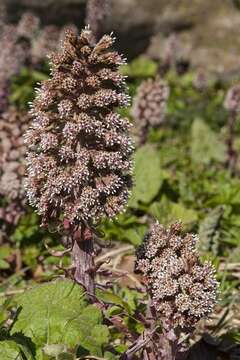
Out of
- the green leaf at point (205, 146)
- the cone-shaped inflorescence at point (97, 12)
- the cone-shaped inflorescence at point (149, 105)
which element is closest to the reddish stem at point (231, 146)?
the green leaf at point (205, 146)

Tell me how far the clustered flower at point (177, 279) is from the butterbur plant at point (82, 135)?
333 millimetres

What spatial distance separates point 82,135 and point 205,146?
5.14 metres

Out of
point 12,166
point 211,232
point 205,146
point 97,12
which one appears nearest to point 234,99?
point 205,146

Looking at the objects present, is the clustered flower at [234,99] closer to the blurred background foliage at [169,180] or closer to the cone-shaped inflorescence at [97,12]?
the blurred background foliage at [169,180]

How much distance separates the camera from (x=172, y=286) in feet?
11.7

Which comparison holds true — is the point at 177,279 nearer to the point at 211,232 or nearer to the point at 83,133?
the point at 83,133

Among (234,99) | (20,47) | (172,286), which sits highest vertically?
(20,47)

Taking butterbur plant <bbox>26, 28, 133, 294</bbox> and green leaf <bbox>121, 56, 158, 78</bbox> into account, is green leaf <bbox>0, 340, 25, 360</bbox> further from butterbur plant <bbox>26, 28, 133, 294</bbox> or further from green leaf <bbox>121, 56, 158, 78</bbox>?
green leaf <bbox>121, 56, 158, 78</bbox>

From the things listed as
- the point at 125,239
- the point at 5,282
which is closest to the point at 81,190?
the point at 5,282

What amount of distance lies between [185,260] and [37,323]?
0.82m

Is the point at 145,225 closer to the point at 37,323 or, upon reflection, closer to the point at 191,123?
the point at 37,323

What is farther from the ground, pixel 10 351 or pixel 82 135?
pixel 82 135

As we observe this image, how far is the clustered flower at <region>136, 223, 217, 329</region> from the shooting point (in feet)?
11.6

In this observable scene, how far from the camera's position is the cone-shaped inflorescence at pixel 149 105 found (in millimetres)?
7531
